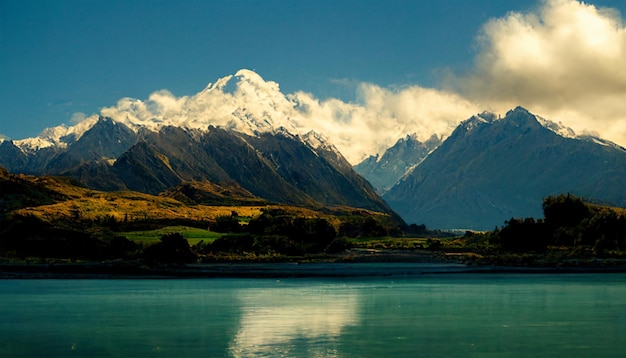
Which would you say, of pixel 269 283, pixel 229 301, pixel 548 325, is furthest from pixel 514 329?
pixel 269 283

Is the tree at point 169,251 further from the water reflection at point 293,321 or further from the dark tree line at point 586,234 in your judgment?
the dark tree line at point 586,234

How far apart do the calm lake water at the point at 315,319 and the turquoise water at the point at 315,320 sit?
111 mm

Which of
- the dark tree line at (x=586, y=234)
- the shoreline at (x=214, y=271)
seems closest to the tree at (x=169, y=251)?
the shoreline at (x=214, y=271)

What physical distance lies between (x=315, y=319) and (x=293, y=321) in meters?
2.62

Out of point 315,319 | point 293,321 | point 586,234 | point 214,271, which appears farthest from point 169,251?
point 293,321

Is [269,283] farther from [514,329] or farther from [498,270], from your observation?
[514,329]

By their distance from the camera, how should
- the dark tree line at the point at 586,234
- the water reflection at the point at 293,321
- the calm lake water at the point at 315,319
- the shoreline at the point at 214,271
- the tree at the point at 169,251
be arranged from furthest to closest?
1. the dark tree line at the point at 586,234
2. the tree at the point at 169,251
3. the shoreline at the point at 214,271
4. the calm lake water at the point at 315,319
5. the water reflection at the point at 293,321

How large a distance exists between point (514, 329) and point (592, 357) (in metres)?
13.9

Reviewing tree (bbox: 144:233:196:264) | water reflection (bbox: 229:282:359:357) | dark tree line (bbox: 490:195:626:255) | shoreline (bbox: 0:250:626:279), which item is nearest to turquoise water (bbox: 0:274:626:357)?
water reflection (bbox: 229:282:359:357)

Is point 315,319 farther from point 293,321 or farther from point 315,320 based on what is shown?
point 293,321

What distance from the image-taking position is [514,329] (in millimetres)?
63781

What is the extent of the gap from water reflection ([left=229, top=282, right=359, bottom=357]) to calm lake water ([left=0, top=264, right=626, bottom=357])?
0.33 ft

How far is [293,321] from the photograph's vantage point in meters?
69.7

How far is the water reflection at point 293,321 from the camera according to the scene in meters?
54.0
